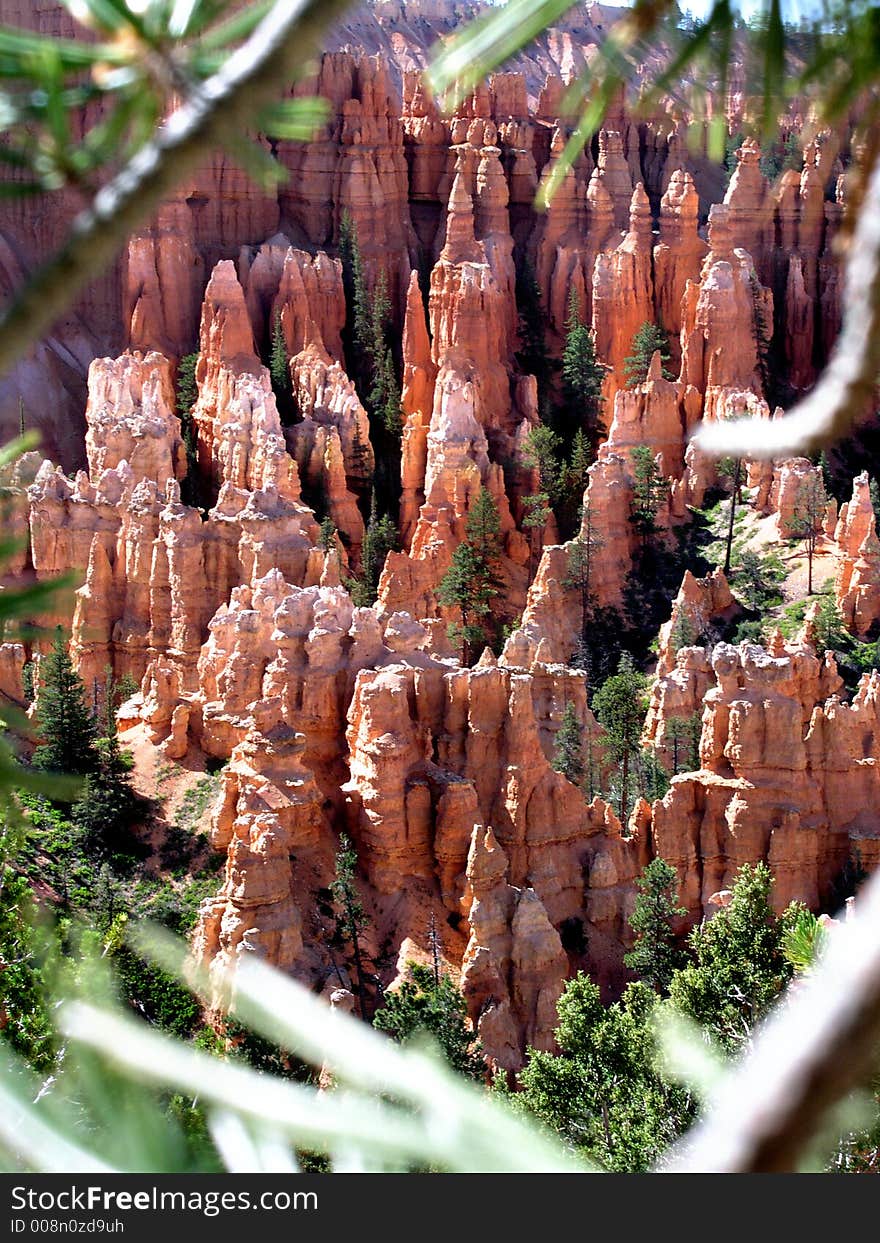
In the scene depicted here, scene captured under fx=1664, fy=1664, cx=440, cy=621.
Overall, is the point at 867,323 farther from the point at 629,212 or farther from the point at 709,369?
the point at 629,212

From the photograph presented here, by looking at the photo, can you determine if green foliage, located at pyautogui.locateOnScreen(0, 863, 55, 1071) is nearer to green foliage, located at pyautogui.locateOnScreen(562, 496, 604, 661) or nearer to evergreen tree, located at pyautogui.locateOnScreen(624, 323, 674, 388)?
green foliage, located at pyautogui.locateOnScreen(562, 496, 604, 661)

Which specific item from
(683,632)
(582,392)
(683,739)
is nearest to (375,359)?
(582,392)

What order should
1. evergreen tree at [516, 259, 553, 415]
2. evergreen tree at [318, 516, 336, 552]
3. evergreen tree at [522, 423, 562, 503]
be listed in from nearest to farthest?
evergreen tree at [318, 516, 336, 552], evergreen tree at [522, 423, 562, 503], evergreen tree at [516, 259, 553, 415]

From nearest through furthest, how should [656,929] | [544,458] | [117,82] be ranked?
[117,82]
[656,929]
[544,458]

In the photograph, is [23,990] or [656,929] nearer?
[23,990]

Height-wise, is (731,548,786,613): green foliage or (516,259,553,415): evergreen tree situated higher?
(516,259,553,415): evergreen tree

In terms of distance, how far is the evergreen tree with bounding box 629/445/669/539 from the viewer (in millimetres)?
42094

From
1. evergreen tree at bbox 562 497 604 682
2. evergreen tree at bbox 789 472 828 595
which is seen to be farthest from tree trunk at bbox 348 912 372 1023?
evergreen tree at bbox 789 472 828 595

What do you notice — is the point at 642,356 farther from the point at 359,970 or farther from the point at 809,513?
the point at 359,970

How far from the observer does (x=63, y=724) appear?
2762 cm

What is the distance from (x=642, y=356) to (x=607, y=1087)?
33085mm

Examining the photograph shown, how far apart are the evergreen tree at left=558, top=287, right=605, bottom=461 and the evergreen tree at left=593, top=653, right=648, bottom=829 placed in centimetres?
1684

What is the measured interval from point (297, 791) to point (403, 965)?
311cm

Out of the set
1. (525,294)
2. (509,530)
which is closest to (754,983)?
(509,530)
